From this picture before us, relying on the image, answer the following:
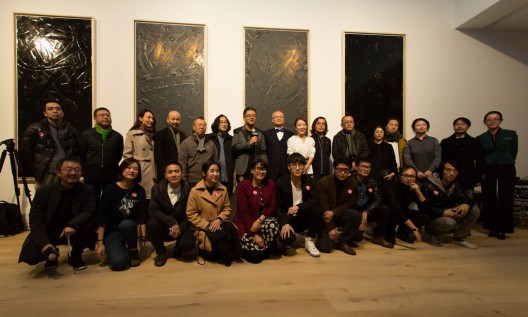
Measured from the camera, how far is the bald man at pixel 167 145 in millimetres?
3359

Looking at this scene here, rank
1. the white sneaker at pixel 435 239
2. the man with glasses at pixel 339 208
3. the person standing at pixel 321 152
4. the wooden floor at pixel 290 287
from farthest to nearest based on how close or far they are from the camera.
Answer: the person standing at pixel 321 152 → the white sneaker at pixel 435 239 → the man with glasses at pixel 339 208 → the wooden floor at pixel 290 287

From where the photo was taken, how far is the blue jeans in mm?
2504

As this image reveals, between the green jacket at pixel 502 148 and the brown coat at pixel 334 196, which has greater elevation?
the green jacket at pixel 502 148

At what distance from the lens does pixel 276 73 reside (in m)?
4.27

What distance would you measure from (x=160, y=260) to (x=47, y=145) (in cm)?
168

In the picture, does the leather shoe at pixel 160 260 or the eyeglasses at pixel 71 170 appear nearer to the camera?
the eyeglasses at pixel 71 170

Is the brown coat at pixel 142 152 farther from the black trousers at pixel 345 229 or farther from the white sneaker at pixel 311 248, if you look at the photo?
the black trousers at pixel 345 229

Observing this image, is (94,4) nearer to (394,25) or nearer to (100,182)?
(100,182)

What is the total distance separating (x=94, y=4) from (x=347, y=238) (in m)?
4.13

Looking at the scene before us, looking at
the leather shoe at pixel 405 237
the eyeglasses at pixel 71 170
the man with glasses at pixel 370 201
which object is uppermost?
the eyeglasses at pixel 71 170

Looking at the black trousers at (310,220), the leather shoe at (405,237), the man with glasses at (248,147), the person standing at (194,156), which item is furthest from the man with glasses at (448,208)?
the person standing at (194,156)

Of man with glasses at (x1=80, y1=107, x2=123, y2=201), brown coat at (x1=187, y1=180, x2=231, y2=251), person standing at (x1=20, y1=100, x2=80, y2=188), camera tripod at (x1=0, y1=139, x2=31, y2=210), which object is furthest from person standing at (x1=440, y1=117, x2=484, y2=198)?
camera tripod at (x1=0, y1=139, x2=31, y2=210)

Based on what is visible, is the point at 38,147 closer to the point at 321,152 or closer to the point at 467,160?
the point at 321,152

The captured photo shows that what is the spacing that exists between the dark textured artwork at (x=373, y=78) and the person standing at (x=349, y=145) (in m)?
0.70
